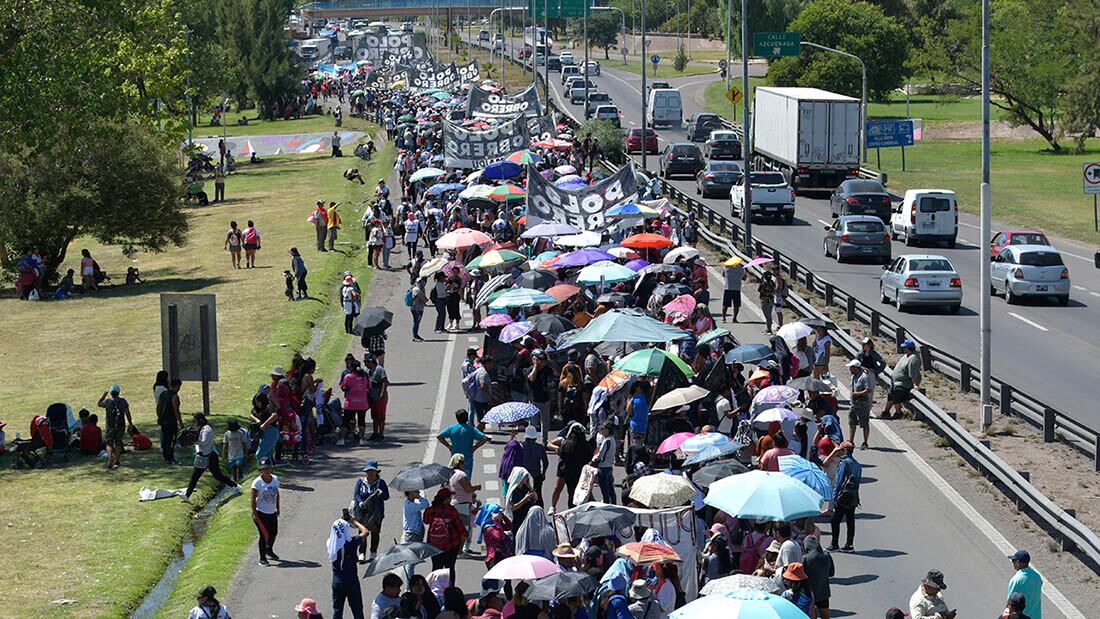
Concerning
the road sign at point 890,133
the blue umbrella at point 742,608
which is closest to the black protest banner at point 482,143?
the road sign at point 890,133

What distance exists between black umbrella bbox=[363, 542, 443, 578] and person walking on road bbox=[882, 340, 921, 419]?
42.5 feet

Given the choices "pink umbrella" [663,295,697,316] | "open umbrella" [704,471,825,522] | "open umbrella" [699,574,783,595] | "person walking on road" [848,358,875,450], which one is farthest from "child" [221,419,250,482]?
"open umbrella" [699,574,783,595]

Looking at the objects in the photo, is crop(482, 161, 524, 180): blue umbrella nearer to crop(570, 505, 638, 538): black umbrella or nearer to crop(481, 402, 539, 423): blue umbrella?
crop(481, 402, 539, 423): blue umbrella

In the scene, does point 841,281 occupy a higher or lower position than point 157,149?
lower

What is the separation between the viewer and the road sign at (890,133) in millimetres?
75312

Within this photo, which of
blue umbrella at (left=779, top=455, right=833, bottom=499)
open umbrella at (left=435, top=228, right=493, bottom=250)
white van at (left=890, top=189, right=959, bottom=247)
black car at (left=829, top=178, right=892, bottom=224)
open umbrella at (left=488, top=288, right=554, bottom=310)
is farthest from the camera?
black car at (left=829, top=178, right=892, bottom=224)

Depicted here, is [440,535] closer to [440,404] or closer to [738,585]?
[738,585]

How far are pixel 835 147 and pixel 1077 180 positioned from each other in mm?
16637

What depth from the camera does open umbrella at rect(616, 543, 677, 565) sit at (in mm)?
14706

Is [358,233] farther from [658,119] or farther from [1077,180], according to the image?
[658,119]

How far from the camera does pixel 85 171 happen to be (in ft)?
164

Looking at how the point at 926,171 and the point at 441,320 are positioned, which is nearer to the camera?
the point at 441,320

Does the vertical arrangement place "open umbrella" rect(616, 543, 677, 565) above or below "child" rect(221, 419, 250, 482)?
above

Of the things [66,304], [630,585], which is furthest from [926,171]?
[630,585]
